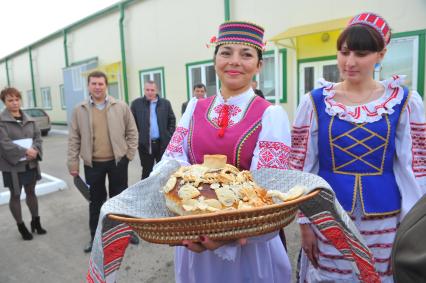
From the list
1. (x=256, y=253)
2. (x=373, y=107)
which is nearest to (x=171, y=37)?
(x=373, y=107)

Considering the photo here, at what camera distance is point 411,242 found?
614 mm

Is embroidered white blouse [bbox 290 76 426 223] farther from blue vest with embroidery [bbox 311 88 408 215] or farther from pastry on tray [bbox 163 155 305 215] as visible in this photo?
pastry on tray [bbox 163 155 305 215]

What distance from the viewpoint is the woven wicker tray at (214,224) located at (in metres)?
1.00

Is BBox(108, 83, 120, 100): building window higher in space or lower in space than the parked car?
higher

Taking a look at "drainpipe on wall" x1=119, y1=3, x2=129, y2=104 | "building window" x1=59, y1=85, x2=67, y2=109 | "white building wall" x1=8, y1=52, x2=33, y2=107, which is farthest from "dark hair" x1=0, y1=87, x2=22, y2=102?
"white building wall" x1=8, y1=52, x2=33, y2=107

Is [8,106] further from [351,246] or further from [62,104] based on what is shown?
[62,104]

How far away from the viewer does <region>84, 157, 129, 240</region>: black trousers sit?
347 centimetres

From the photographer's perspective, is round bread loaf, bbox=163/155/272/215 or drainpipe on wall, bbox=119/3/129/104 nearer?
round bread loaf, bbox=163/155/272/215

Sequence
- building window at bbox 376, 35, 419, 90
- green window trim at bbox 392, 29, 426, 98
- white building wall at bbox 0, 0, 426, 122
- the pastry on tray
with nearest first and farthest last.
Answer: the pastry on tray, green window trim at bbox 392, 29, 426, 98, building window at bbox 376, 35, 419, 90, white building wall at bbox 0, 0, 426, 122

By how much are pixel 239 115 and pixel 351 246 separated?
28.1 inches

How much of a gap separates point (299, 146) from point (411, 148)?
0.51 metres

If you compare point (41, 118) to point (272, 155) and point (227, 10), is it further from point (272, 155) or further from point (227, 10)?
point (272, 155)

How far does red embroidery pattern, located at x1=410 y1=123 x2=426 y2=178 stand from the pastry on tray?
803 millimetres

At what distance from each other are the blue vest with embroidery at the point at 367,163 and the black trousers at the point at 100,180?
2.54 m
